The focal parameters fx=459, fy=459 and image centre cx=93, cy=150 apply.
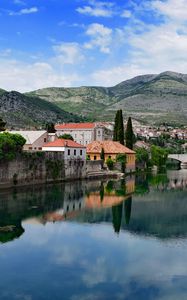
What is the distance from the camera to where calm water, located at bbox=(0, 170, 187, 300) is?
19172mm

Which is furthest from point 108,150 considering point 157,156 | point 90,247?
point 90,247

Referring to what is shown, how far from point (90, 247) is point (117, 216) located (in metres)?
10.5

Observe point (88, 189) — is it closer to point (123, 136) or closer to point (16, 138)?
point (16, 138)

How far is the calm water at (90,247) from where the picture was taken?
62.9 feet

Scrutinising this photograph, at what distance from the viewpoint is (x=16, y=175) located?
1953 inches

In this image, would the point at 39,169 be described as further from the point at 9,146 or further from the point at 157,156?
the point at 157,156

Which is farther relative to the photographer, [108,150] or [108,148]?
[108,148]

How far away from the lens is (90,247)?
84.6 feet

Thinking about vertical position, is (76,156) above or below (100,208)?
above

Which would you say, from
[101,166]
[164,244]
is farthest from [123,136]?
[164,244]

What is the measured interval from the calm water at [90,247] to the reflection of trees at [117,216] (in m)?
0.07

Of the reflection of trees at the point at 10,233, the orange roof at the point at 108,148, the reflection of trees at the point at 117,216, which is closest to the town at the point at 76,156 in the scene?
the orange roof at the point at 108,148

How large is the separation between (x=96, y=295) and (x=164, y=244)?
31.7ft

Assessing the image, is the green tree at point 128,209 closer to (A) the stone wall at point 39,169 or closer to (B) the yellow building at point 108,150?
(A) the stone wall at point 39,169
